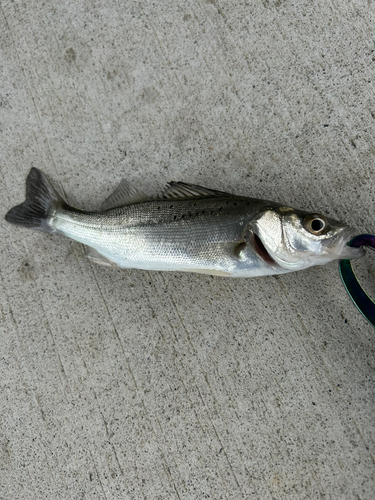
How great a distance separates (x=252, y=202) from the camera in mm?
1989

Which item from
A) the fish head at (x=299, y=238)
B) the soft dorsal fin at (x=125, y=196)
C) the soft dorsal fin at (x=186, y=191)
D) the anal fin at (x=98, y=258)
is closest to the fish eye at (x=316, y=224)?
the fish head at (x=299, y=238)

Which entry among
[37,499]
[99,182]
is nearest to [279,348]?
[99,182]

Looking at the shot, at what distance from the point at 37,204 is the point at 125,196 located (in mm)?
594

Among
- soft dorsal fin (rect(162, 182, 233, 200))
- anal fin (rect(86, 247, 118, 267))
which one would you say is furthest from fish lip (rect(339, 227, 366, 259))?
anal fin (rect(86, 247, 118, 267))

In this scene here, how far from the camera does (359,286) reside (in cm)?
201

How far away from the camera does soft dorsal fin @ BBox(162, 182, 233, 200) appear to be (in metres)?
2.09

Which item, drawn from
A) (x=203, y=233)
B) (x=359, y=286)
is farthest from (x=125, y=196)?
(x=359, y=286)

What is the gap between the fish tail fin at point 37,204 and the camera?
2287mm

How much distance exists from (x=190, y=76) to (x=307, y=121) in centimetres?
86

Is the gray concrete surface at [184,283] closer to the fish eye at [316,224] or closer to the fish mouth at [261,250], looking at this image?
the fish mouth at [261,250]

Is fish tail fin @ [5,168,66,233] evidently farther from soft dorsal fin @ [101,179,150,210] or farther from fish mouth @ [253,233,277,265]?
fish mouth @ [253,233,277,265]

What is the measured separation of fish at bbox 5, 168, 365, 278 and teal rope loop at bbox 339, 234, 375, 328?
0.10m

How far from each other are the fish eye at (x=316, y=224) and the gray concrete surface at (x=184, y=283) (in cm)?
52

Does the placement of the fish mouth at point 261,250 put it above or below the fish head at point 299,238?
below
